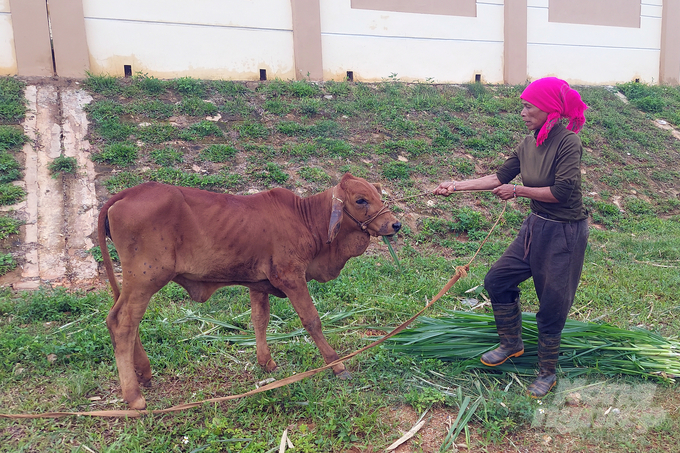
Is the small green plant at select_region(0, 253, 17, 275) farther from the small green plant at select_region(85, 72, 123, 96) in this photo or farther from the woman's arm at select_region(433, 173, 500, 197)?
the woman's arm at select_region(433, 173, 500, 197)

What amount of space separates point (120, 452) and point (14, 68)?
28.3 ft

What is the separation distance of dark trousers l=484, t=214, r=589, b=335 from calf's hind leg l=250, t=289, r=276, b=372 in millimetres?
1878

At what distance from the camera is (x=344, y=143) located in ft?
30.9

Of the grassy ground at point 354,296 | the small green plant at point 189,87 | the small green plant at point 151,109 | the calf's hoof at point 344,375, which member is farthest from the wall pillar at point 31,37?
the calf's hoof at point 344,375

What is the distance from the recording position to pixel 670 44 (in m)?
14.9

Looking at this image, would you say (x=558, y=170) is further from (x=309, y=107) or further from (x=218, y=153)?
(x=309, y=107)

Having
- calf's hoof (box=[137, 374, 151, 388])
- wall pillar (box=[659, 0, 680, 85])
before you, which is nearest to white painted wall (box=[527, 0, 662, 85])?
wall pillar (box=[659, 0, 680, 85])

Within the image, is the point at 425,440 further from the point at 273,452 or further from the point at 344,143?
the point at 344,143

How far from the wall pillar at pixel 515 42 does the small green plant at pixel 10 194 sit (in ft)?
36.9

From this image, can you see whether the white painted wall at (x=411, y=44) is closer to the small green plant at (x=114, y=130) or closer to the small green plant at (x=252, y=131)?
the small green plant at (x=252, y=131)

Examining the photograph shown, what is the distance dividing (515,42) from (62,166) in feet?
36.2

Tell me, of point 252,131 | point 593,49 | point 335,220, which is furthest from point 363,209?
point 593,49

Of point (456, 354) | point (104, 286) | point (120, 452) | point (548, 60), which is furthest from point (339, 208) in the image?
point (548, 60)

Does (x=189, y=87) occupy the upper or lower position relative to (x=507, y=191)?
upper
